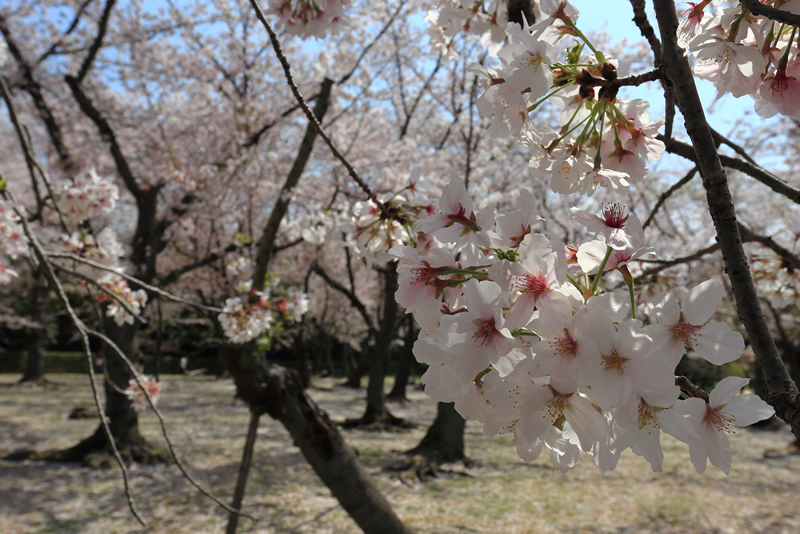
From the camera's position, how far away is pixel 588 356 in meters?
0.52

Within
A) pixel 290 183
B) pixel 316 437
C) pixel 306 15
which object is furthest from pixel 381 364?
pixel 306 15

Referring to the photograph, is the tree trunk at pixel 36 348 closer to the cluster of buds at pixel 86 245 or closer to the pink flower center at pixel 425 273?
the cluster of buds at pixel 86 245

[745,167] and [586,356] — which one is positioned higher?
[745,167]

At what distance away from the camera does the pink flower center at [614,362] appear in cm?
53

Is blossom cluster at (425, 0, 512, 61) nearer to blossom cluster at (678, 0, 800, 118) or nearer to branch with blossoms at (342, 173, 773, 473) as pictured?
blossom cluster at (678, 0, 800, 118)

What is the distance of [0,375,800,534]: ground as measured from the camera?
4070 millimetres

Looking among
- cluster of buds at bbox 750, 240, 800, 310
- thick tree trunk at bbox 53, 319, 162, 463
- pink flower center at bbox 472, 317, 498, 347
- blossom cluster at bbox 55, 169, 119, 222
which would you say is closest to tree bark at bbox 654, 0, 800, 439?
pink flower center at bbox 472, 317, 498, 347

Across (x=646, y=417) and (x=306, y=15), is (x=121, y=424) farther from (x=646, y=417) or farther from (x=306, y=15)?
(x=646, y=417)

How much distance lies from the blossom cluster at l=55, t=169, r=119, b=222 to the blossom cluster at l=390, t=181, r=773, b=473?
2943mm

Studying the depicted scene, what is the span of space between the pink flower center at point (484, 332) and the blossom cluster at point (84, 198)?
3.04m

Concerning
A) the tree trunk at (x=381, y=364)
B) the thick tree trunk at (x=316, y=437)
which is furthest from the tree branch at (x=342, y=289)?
the thick tree trunk at (x=316, y=437)

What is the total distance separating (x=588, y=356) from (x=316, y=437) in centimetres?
220

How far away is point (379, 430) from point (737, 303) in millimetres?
8237

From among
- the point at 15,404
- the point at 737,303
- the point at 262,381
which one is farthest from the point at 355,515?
the point at 15,404
